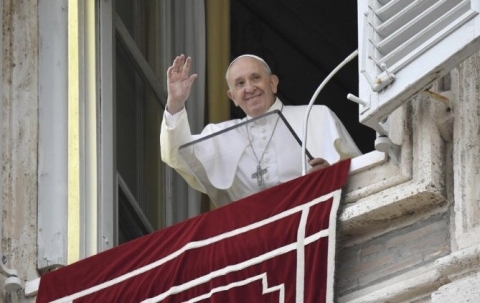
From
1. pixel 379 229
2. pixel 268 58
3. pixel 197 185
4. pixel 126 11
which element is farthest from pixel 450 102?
pixel 268 58

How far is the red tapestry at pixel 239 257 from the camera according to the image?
27.3ft

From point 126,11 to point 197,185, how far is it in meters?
0.94

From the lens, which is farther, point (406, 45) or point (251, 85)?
point (251, 85)

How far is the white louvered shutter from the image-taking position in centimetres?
801

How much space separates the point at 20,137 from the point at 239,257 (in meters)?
1.23

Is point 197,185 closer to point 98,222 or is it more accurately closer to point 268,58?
point 98,222

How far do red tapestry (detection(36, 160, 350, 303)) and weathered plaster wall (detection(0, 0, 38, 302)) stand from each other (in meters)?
0.35

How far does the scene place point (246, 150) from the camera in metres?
9.24

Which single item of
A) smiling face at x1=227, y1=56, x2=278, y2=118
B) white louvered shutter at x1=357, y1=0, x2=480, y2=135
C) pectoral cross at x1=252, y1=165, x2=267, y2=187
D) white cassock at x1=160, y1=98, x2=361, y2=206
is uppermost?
white louvered shutter at x1=357, y1=0, x2=480, y2=135

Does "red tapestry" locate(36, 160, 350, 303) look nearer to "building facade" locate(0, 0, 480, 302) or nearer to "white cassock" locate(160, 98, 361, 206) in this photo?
"building facade" locate(0, 0, 480, 302)

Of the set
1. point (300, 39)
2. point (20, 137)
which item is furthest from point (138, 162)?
point (300, 39)

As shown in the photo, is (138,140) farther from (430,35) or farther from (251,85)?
(430,35)

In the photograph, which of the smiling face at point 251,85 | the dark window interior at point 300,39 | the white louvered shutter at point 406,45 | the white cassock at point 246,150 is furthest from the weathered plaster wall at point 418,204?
the dark window interior at point 300,39

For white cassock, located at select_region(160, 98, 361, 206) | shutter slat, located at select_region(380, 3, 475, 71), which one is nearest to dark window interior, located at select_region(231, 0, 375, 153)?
white cassock, located at select_region(160, 98, 361, 206)
